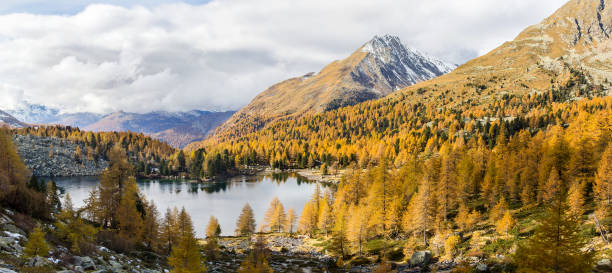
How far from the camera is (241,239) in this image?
72312mm

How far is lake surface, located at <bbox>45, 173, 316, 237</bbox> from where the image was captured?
316 feet

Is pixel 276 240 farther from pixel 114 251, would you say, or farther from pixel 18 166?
pixel 18 166

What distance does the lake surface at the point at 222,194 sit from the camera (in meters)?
96.3

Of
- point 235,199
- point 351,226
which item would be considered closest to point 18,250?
point 351,226

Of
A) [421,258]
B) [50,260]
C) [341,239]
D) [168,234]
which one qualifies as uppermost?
[50,260]

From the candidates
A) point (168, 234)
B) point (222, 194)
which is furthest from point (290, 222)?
point (222, 194)

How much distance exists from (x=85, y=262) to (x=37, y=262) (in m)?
4.81

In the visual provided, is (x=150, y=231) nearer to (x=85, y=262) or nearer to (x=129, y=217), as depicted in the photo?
(x=129, y=217)

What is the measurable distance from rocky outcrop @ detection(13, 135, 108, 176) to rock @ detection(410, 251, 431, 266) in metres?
185

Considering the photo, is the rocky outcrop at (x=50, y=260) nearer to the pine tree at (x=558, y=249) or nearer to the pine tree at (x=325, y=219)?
the pine tree at (x=558, y=249)

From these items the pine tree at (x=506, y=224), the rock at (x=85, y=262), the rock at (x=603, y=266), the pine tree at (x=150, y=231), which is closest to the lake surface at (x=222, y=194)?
the pine tree at (x=150, y=231)

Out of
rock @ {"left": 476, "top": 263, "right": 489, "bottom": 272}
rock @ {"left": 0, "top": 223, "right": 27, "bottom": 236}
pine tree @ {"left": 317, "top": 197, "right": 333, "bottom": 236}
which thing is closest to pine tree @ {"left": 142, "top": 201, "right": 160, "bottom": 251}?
rock @ {"left": 0, "top": 223, "right": 27, "bottom": 236}

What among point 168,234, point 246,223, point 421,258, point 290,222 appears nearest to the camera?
point 421,258

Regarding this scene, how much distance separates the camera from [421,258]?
42.0 m
